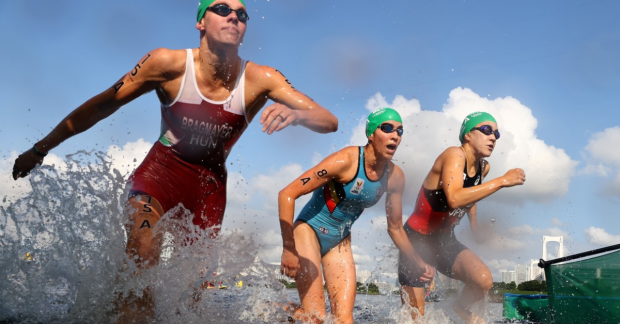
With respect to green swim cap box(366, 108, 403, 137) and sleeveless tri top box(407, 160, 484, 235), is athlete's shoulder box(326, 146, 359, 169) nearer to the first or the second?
green swim cap box(366, 108, 403, 137)

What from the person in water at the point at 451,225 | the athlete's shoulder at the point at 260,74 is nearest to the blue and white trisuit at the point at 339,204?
the person in water at the point at 451,225

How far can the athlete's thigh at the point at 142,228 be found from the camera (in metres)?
3.60

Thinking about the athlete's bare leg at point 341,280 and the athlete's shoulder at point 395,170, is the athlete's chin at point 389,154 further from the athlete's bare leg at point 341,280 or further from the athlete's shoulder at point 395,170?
the athlete's bare leg at point 341,280

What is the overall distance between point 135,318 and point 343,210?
215 cm

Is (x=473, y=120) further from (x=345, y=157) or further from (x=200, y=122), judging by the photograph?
(x=200, y=122)

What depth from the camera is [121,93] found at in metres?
3.88

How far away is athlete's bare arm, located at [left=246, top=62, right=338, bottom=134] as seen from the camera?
344cm

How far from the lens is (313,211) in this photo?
197 inches

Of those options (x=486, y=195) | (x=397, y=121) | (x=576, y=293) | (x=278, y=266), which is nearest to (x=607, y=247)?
(x=576, y=293)

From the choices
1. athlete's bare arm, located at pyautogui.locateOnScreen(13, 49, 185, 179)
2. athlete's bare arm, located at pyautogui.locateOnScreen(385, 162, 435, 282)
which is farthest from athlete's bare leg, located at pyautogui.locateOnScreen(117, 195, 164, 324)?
athlete's bare arm, located at pyautogui.locateOnScreen(385, 162, 435, 282)

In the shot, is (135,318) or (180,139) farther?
(180,139)

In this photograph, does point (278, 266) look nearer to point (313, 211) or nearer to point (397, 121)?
point (313, 211)

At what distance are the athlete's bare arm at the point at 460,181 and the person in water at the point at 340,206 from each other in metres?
0.50

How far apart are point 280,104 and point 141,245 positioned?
1352mm
